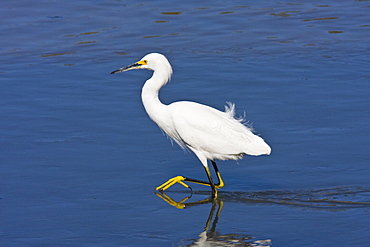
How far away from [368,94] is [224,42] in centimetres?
335

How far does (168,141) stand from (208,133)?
128 cm

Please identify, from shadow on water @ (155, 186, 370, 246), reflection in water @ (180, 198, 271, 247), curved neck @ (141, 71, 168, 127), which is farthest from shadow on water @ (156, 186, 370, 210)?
curved neck @ (141, 71, 168, 127)

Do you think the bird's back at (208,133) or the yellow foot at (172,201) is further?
the bird's back at (208,133)

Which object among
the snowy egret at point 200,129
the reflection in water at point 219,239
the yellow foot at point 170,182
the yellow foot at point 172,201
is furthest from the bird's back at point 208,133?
the reflection in water at point 219,239

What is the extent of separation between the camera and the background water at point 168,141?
577 centimetres

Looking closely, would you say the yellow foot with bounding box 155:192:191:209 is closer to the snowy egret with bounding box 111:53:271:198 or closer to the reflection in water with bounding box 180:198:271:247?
the snowy egret with bounding box 111:53:271:198

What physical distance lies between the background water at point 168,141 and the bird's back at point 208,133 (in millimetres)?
435

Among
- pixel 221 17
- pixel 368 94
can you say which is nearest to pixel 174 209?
pixel 368 94

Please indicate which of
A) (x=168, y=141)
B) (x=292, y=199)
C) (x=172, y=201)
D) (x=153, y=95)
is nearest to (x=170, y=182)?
(x=172, y=201)

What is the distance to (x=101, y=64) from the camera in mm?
10539

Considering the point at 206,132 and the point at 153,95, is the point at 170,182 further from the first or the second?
the point at 153,95

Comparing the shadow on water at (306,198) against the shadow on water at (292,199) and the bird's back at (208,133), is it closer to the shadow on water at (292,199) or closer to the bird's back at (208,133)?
the shadow on water at (292,199)

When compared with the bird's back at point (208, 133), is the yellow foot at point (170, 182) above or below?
below

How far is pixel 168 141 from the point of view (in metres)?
7.77
